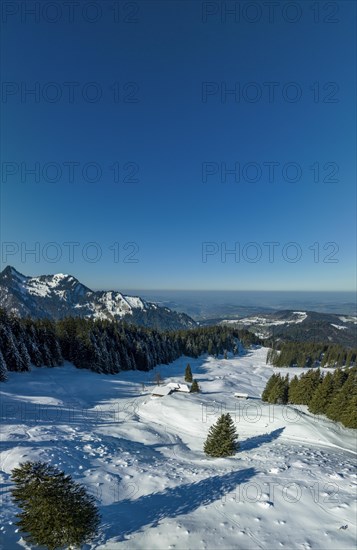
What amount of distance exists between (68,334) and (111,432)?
1505 inches

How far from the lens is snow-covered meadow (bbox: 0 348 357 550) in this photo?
1186 centimetres

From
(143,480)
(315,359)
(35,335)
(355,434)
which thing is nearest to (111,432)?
(143,480)

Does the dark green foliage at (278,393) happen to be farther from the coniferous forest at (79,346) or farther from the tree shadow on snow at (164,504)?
the coniferous forest at (79,346)

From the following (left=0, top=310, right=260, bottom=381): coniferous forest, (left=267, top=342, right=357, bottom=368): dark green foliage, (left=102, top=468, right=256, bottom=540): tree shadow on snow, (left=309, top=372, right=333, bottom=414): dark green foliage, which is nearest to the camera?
(left=102, top=468, right=256, bottom=540): tree shadow on snow

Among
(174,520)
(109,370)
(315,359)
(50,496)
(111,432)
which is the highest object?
(50,496)

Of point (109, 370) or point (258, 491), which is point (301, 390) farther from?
point (109, 370)

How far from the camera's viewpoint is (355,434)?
108 feet

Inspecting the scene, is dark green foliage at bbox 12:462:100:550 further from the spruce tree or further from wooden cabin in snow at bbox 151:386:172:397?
the spruce tree

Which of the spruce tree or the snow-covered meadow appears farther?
the spruce tree

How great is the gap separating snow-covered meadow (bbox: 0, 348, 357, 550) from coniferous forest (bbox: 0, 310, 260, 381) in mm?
7431

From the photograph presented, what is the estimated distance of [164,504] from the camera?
46.9ft

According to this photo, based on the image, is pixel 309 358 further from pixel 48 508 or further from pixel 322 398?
pixel 48 508

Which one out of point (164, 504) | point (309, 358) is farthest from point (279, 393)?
point (309, 358)

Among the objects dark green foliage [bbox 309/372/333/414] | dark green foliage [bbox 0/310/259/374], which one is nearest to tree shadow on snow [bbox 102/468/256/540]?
dark green foliage [bbox 309/372/333/414]
